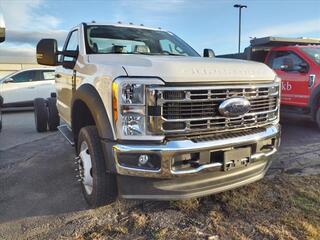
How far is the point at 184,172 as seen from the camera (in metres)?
3.12

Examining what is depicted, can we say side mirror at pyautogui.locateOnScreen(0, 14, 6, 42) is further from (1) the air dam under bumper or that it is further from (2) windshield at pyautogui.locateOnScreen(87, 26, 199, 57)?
(1) the air dam under bumper

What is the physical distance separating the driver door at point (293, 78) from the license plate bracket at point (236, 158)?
478 centimetres

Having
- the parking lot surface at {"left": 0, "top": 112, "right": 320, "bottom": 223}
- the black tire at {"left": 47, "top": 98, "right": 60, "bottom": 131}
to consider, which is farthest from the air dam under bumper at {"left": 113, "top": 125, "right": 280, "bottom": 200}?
the black tire at {"left": 47, "top": 98, "right": 60, "bottom": 131}

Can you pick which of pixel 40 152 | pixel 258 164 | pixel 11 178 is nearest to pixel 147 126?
pixel 258 164

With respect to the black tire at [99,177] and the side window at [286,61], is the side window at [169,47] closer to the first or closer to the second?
the black tire at [99,177]

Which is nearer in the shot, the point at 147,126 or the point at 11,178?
the point at 147,126

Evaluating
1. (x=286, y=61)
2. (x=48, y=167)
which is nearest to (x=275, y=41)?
(x=286, y=61)

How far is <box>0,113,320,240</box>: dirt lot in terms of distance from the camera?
327 centimetres

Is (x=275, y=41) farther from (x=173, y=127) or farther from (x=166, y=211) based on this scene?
Result: (x=173, y=127)

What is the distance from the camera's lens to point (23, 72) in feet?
44.0

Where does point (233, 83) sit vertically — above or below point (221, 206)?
above

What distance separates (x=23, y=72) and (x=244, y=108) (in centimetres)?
1166

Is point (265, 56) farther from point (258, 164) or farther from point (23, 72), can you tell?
point (23, 72)

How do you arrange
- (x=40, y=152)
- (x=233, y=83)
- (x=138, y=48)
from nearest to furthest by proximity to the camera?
1. (x=233, y=83)
2. (x=138, y=48)
3. (x=40, y=152)
